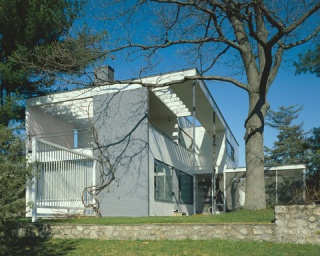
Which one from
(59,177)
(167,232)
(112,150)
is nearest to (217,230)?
(167,232)

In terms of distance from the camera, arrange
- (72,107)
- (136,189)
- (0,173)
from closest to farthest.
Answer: (0,173)
(136,189)
(72,107)

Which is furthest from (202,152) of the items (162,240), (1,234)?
(1,234)

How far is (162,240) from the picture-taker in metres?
9.29

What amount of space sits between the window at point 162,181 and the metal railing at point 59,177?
265 cm

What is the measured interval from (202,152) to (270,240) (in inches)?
644

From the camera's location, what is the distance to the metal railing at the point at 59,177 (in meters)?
12.7

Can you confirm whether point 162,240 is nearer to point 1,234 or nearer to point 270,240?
point 270,240

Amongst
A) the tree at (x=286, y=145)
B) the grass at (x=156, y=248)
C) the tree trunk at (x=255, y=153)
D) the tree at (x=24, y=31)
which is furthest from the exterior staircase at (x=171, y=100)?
the tree at (x=286, y=145)

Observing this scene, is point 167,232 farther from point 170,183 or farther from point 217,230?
point 170,183

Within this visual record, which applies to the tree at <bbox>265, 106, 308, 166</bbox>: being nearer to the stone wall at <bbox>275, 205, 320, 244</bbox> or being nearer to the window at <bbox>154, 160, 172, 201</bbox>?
the window at <bbox>154, 160, 172, 201</bbox>

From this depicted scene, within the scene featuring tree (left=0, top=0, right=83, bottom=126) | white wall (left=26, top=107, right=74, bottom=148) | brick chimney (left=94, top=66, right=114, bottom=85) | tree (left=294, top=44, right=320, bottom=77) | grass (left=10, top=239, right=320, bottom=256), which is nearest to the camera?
grass (left=10, top=239, right=320, bottom=256)

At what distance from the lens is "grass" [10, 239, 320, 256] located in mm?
7699

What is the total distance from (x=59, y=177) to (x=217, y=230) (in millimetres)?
6925

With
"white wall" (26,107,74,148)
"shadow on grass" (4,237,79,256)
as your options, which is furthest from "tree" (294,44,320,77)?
"shadow on grass" (4,237,79,256)
